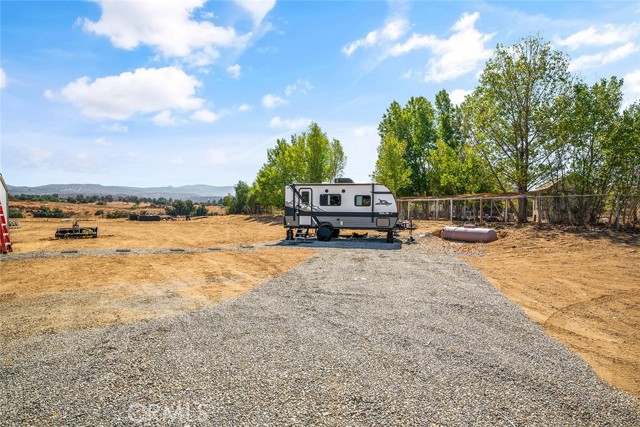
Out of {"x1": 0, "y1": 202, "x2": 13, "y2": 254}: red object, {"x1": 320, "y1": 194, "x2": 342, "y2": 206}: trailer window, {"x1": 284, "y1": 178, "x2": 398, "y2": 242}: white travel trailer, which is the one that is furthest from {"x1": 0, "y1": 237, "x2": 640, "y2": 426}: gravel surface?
{"x1": 0, "y1": 202, "x2": 13, "y2": 254}: red object

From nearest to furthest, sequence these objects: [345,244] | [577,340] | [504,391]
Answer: [504,391]
[577,340]
[345,244]

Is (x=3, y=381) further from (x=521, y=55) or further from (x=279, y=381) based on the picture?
(x=521, y=55)

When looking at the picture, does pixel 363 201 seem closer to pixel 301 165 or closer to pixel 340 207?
pixel 340 207

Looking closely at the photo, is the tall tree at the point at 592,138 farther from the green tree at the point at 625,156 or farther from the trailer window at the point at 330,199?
the trailer window at the point at 330,199

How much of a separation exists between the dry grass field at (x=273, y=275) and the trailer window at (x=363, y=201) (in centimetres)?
474

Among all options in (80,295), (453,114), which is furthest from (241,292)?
(453,114)

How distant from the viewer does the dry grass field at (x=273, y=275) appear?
7145 mm

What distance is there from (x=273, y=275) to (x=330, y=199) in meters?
10.1

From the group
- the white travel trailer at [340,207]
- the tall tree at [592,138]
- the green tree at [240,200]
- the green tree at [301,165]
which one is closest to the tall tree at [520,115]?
the tall tree at [592,138]

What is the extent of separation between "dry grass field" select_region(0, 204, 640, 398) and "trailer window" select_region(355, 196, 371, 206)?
4.74m

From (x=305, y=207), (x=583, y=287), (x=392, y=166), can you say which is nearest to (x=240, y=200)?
(x=392, y=166)

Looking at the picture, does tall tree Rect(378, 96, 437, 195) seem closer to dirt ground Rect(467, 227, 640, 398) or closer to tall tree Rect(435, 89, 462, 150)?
tall tree Rect(435, 89, 462, 150)

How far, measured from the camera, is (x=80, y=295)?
9781 mm

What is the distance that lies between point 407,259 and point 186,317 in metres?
10.3
